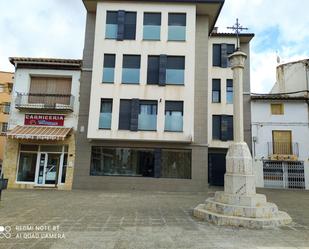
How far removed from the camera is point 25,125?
52.9 ft

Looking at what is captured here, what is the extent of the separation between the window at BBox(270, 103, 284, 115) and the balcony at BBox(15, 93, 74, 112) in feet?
47.8

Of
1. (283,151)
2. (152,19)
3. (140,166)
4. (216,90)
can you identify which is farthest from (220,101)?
(140,166)

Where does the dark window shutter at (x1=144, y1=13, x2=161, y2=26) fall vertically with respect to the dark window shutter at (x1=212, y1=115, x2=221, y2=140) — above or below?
above

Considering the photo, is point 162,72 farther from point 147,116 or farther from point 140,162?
point 140,162

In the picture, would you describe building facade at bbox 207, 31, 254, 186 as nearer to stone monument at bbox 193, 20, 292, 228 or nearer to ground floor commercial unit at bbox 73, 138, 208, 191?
ground floor commercial unit at bbox 73, 138, 208, 191

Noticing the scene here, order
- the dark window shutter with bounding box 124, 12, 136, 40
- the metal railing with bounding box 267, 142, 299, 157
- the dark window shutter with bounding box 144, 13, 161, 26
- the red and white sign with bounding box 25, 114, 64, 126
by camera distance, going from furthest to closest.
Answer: the metal railing with bounding box 267, 142, 299, 157 < the dark window shutter with bounding box 144, 13, 161, 26 < the dark window shutter with bounding box 124, 12, 136, 40 < the red and white sign with bounding box 25, 114, 64, 126

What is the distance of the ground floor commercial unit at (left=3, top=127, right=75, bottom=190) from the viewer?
1575cm

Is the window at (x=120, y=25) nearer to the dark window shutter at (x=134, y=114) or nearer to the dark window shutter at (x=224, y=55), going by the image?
the dark window shutter at (x=134, y=114)

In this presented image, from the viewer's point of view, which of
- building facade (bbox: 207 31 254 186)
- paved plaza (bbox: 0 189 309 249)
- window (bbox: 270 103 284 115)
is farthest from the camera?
window (bbox: 270 103 284 115)

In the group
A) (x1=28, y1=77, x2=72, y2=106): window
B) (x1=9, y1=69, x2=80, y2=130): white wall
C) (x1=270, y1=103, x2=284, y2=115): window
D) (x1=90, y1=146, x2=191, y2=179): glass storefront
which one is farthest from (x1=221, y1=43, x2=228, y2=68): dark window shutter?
(x1=28, y1=77, x2=72, y2=106): window

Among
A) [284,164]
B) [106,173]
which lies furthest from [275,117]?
[106,173]

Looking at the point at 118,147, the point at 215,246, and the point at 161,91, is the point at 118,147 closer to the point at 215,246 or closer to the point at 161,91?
the point at 161,91

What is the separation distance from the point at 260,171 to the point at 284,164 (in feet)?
6.00

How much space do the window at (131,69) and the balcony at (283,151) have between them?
36.4 feet
